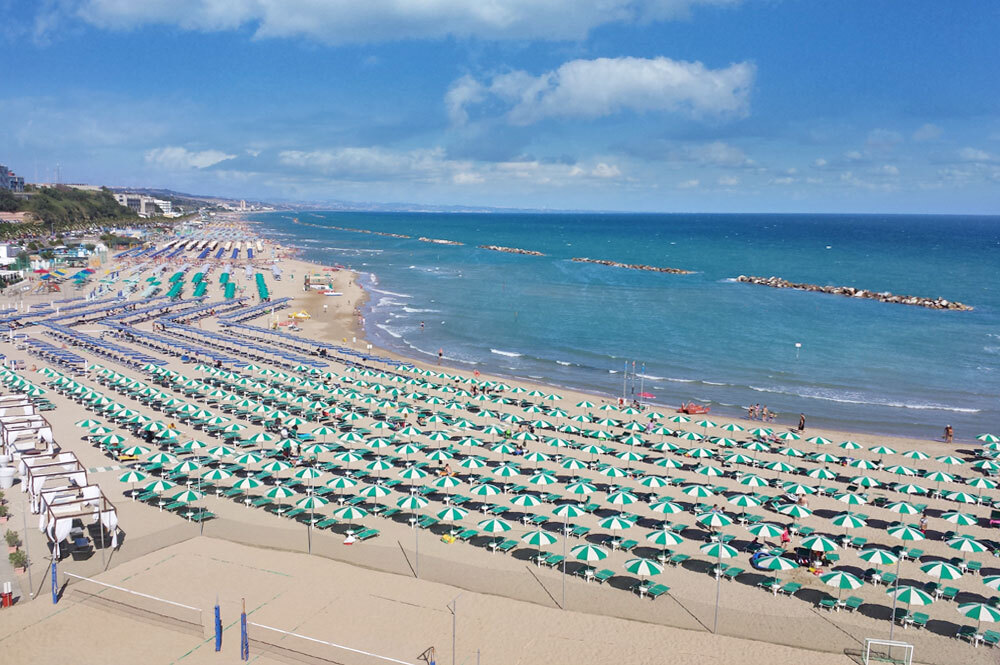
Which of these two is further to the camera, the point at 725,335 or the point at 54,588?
the point at 725,335

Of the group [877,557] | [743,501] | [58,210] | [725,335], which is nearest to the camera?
[877,557]

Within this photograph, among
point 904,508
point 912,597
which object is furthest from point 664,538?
point 904,508

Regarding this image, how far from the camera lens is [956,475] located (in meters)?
25.9

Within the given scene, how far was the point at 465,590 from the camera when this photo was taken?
16828mm

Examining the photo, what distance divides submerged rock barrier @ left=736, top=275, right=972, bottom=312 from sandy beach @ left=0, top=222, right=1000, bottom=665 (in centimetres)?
5934

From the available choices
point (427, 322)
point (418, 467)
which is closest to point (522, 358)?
point (427, 322)

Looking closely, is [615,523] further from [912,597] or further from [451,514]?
[912,597]

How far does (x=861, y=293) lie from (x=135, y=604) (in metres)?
86.4

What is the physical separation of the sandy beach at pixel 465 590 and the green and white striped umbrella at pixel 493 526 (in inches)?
29.6

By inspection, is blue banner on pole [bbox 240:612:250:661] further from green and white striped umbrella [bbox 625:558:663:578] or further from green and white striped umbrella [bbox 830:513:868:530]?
green and white striped umbrella [bbox 830:513:868:530]

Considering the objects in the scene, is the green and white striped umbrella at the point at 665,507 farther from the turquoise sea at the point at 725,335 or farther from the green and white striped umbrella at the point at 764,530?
the turquoise sea at the point at 725,335

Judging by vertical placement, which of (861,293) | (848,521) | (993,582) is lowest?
(993,582)

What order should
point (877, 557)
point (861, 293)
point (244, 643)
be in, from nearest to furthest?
point (244, 643)
point (877, 557)
point (861, 293)

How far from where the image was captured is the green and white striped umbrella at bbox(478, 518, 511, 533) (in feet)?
61.1
